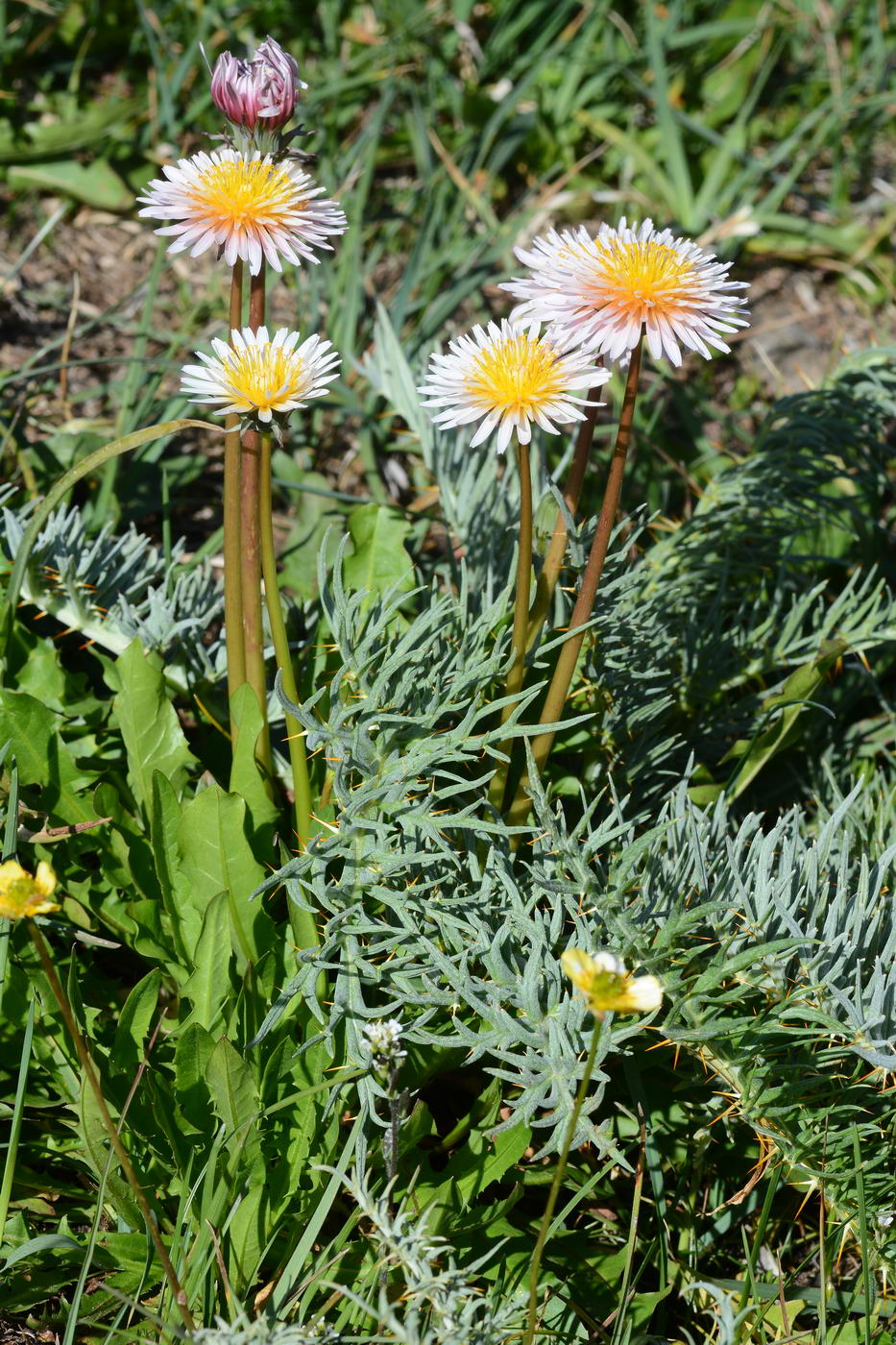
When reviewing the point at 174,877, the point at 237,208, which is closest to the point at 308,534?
the point at 174,877

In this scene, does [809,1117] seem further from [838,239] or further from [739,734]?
[838,239]

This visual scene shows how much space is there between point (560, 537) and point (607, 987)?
1.89ft

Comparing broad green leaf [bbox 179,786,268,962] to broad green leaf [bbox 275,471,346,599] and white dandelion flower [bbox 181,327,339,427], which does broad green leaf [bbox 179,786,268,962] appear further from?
broad green leaf [bbox 275,471,346,599]

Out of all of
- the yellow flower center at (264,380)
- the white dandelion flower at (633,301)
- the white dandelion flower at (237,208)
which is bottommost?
the yellow flower center at (264,380)

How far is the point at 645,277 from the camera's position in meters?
1.11

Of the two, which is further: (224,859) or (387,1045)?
(224,859)

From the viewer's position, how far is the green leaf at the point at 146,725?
4.80 feet

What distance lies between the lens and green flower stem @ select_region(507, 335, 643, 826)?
1.14 metres

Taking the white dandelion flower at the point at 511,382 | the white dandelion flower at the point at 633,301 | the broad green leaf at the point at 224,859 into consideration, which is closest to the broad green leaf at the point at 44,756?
the broad green leaf at the point at 224,859

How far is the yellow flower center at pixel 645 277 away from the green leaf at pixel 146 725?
72cm

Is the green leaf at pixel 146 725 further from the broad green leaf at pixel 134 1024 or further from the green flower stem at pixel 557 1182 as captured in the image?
the green flower stem at pixel 557 1182

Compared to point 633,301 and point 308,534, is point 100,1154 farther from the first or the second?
point 308,534

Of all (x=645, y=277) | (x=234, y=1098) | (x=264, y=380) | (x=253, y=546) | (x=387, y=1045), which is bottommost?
(x=234, y=1098)

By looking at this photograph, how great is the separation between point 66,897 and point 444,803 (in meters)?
0.51
